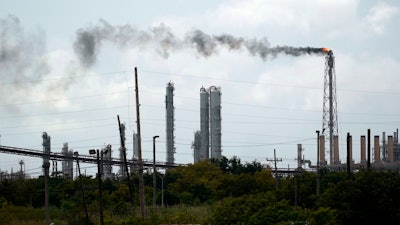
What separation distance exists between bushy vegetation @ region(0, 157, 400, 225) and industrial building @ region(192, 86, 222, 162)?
100 inches

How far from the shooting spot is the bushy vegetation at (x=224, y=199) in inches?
1298

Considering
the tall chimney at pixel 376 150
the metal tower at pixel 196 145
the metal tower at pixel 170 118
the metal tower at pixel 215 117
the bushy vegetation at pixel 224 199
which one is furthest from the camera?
the metal tower at pixel 196 145

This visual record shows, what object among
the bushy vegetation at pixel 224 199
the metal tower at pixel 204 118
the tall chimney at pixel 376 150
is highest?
the metal tower at pixel 204 118

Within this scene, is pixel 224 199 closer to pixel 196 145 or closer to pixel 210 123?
pixel 210 123

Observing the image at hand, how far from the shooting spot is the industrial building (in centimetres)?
8444

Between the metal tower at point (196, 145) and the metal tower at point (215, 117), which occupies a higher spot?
the metal tower at point (215, 117)

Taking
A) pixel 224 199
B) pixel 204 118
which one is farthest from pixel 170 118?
pixel 224 199

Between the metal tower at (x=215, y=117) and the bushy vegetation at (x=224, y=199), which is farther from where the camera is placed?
the metal tower at (x=215, y=117)

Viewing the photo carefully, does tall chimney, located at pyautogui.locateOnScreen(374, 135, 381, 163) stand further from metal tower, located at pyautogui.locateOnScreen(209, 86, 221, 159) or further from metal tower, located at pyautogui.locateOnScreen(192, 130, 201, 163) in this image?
metal tower, located at pyautogui.locateOnScreen(192, 130, 201, 163)

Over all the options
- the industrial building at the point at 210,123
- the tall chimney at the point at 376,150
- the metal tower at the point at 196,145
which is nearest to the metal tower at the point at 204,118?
the industrial building at the point at 210,123

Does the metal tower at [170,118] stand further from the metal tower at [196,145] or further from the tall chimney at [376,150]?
the tall chimney at [376,150]

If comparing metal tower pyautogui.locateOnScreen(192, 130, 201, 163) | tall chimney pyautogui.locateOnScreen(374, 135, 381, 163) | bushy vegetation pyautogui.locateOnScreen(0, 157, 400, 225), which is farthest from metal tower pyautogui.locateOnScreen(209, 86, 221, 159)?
tall chimney pyautogui.locateOnScreen(374, 135, 381, 163)

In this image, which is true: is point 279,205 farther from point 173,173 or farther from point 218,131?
point 218,131

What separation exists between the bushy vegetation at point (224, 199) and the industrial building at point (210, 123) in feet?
8.37
